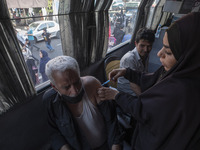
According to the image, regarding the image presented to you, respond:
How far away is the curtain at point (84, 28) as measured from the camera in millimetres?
1596

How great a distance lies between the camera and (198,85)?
2.17 feet

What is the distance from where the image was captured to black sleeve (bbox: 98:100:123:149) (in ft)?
3.85

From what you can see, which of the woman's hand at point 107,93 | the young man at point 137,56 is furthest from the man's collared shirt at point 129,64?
the woman's hand at point 107,93

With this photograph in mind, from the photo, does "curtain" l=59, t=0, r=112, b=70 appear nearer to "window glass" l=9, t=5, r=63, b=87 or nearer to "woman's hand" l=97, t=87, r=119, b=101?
"window glass" l=9, t=5, r=63, b=87

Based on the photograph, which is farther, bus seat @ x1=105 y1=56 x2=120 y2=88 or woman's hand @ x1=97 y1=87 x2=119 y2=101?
bus seat @ x1=105 y1=56 x2=120 y2=88

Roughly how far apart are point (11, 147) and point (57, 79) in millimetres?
1320

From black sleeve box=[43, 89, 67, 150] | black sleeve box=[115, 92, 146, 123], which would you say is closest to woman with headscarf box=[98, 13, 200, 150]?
black sleeve box=[115, 92, 146, 123]

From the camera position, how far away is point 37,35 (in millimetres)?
2879

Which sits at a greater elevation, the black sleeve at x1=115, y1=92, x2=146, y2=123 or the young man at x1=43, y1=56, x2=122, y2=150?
the black sleeve at x1=115, y1=92, x2=146, y2=123

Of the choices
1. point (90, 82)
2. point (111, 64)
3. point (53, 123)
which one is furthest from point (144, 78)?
point (53, 123)

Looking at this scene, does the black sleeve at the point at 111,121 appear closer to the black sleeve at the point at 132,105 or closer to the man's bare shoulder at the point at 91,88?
the man's bare shoulder at the point at 91,88

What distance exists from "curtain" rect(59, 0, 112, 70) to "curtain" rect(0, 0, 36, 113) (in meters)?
0.66

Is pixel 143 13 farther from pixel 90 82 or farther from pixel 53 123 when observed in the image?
pixel 53 123

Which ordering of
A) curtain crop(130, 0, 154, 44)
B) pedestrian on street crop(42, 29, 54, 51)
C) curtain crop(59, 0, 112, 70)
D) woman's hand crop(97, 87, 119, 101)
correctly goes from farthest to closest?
curtain crop(130, 0, 154, 44) < pedestrian on street crop(42, 29, 54, 51) < curtain crop(59, 0, 112, 70) < woman's hand crop(97, 87, 119, 101)
